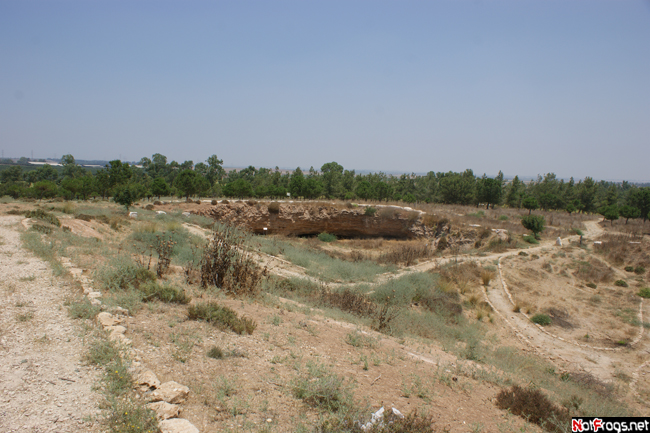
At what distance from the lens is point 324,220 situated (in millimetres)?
28953

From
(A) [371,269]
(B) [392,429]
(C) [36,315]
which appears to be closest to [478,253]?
(A) [371,269]

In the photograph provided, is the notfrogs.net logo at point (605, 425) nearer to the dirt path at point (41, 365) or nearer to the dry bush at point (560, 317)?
the dirt path at point (41, 365)

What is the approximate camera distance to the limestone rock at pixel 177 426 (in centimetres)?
273

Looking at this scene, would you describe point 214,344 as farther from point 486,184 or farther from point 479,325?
point 486,184

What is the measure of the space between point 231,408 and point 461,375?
154 inches

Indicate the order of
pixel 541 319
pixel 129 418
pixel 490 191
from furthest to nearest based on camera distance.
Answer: pixel 490 191 < pixel 541 319 < pixel 129 418

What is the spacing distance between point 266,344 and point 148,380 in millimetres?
1811

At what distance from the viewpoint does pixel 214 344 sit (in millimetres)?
4434

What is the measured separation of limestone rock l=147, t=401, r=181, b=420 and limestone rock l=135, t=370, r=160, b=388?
27 centimetres

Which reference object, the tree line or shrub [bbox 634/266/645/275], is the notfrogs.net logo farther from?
the tree line

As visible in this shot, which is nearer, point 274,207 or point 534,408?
point 534,408

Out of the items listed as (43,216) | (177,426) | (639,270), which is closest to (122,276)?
(177,426)

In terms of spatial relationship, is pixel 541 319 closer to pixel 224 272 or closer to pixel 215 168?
pixel 224 272

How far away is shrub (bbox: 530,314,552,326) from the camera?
12.3 meters
